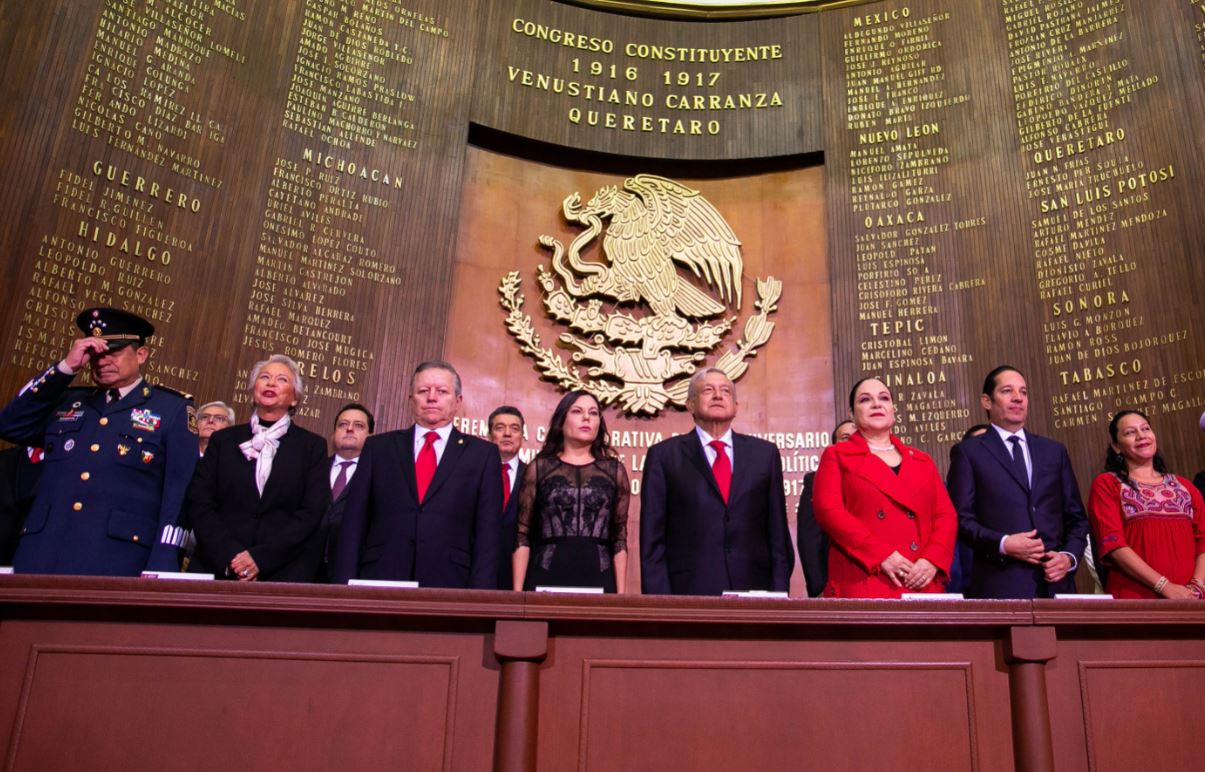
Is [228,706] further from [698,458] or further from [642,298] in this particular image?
[642,298]

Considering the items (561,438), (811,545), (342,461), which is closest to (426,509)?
(561,438)

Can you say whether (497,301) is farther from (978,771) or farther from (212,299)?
(978,771)

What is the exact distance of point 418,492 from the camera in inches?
137

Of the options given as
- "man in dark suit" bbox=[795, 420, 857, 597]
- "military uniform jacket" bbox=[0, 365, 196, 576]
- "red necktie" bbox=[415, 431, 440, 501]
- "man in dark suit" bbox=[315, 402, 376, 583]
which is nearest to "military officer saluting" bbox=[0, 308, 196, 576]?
"military uniform jacket" bbox=[0, 365, 196, 576]

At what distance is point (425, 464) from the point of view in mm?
3562

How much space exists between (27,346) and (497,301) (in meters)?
2.94

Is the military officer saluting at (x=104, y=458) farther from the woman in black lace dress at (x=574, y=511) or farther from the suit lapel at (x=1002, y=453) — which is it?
the suit lapel at (x=1002, y=453)

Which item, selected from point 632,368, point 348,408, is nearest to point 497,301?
point 632,368

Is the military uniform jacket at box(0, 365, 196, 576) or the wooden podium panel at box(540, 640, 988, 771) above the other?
the military uniform jacket at box(0, 365, 196, 576)

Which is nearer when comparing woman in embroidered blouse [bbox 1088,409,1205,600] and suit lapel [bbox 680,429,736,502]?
suit lapel [bbox 680,429,736,502]

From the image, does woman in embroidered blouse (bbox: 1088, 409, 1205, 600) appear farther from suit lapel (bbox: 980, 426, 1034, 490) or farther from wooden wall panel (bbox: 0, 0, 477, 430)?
wooden wall panel (bbox: 0, 0, 477, 430)

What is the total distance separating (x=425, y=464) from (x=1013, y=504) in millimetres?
2286

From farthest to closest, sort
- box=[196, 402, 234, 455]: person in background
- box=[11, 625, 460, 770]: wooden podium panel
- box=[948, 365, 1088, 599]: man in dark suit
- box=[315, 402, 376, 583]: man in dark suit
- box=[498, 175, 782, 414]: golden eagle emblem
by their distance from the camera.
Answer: box=[498, 175, 782, 414]: golden eagle emblem → box=[196, 402, 234, 455]: person in background → box=[315, 402, 376, 583]: man in dark suit → box=[948, 365, 1088, 599]: man in dark suit → box=[11, 625, 460, 770]: wooden podium panel

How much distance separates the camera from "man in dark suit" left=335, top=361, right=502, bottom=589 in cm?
341
